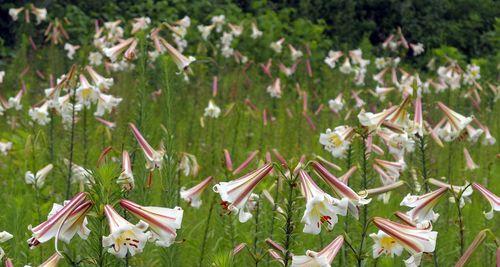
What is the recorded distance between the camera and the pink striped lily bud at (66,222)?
1.53 metres

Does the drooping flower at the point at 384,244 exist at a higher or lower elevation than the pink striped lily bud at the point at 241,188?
lower

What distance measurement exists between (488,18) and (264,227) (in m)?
11.3

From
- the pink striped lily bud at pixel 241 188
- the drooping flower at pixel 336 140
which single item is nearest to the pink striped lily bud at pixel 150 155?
the drooping flower at pixel 336 140

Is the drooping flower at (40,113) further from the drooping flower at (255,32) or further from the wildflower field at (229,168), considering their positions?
the drooping flower at (255,32)

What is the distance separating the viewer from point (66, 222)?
5.03 feet

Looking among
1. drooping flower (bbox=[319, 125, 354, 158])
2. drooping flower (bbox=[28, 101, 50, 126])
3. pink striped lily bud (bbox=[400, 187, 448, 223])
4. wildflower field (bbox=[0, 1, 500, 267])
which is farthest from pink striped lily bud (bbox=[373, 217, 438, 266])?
drooping flower (bbox=[28, 101, 50, 126])

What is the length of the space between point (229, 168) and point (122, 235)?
1419mm

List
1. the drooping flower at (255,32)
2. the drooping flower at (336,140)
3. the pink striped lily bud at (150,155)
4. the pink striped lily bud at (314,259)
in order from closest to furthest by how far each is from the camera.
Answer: the pink striped lily bud at (314,259)
the pink striped lily bud at (150,155)
the drooping flower at (336,140)
the drooping flower at (255,32)

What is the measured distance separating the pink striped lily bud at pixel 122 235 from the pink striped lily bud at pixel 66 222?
0.05 meters

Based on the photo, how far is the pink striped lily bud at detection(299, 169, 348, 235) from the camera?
66.9 inches

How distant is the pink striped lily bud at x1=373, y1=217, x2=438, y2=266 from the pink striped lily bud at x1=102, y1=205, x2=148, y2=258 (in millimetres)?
542

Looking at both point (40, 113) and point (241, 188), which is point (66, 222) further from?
point (40, 113)

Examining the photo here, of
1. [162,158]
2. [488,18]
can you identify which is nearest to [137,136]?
[162,158]

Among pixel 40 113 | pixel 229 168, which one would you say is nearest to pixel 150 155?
pixel 229 168
